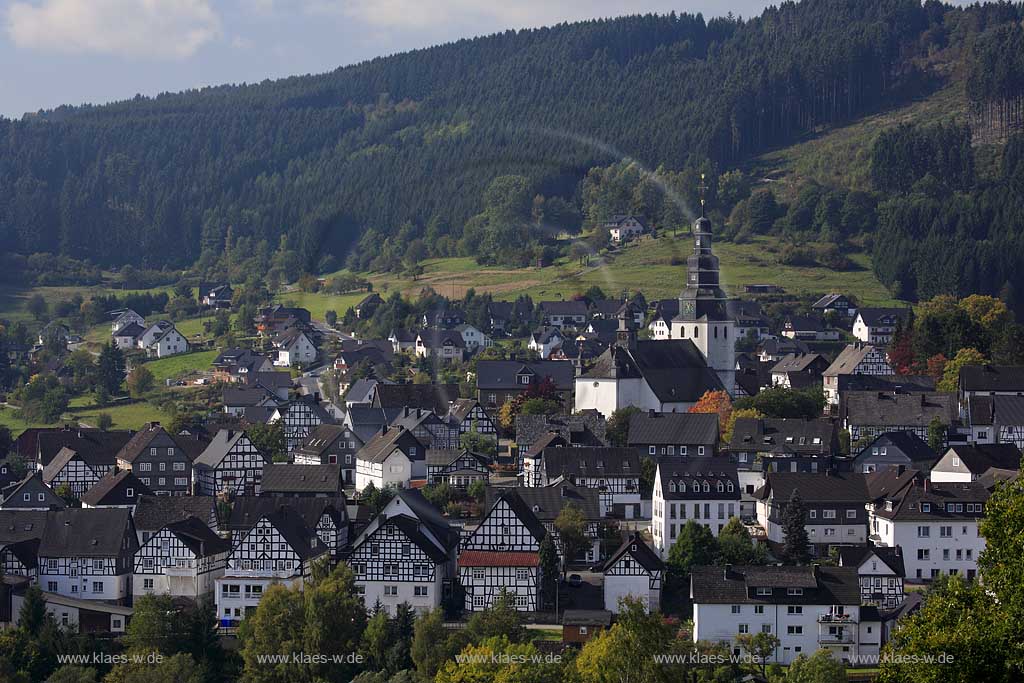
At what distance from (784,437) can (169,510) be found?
21589 mm

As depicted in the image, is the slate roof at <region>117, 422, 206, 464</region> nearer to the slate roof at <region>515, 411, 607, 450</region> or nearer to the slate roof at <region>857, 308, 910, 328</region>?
the slate roof at <region>515, 411, 607, 450</region>

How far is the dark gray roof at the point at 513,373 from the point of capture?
3361 inches

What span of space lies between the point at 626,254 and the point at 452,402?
3970 centimetres

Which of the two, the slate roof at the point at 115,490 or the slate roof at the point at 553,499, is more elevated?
the slate roof at the point at 115,490

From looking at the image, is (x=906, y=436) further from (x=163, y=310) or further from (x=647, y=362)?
(x=163, y=310)

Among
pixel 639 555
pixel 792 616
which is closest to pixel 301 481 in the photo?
pixel 639 555

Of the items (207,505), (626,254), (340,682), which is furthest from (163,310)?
(340,682)

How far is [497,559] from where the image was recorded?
53.1 m

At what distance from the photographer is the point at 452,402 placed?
8181 cm

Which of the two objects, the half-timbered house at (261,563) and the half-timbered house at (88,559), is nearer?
the half-timbered house at (261,563)

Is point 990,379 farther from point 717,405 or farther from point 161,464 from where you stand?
point 161,464

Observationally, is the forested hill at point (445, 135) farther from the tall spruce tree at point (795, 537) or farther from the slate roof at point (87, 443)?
the tall spruce tree at point (795, 537)

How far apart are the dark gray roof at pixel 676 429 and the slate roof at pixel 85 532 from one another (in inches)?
777

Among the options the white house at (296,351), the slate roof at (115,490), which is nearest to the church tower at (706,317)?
the white house at (296,351)
